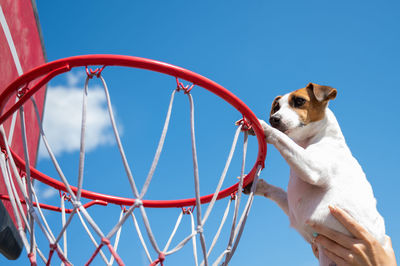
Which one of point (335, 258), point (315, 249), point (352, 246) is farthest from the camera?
point (315, 249)

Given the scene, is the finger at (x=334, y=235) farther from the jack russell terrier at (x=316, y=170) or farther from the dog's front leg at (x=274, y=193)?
the dog's front leg at (x=274, y=193)

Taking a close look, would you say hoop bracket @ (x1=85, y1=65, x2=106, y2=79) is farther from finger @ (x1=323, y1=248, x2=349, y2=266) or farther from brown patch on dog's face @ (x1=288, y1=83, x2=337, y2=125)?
finger @ (x1=323, y1=248, x2=349, y2=266)

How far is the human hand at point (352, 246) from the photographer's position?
296 centimetres

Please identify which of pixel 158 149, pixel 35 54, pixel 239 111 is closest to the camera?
pixel 158 149

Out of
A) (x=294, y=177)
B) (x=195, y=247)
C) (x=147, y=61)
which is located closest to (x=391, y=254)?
(x=294, y=177)

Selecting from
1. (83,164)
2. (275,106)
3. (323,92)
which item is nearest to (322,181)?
(323,92)

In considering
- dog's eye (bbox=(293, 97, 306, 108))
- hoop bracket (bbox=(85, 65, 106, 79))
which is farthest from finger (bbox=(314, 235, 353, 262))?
hoop bracket (bbox=(85, 65, 106, 79))

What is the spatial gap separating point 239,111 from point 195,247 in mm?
1096

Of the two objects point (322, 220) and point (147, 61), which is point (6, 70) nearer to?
point (147, 61)

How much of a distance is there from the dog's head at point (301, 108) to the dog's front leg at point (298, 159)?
41 cm

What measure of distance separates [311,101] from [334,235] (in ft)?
4.11

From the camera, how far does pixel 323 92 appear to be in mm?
3682

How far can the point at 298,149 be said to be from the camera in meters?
3.04

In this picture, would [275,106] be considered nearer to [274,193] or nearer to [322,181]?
[274,193]
